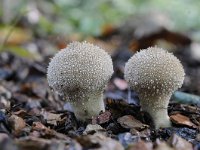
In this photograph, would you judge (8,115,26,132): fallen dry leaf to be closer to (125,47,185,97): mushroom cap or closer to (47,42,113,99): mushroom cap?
(47,42,113,99): mushroom cap

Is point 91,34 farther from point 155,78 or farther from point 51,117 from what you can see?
point 155,78

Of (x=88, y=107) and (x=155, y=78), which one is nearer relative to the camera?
(x=155, y=78)

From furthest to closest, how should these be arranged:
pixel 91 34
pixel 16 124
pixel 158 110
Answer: pixel 91 34 → pixel 158 110 → pixel 16 124

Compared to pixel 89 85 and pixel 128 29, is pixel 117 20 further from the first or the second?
pixel 89 85

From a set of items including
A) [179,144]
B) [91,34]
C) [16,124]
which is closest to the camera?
[179,144]

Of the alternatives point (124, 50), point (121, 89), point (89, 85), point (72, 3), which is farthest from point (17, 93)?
point (72, 3)

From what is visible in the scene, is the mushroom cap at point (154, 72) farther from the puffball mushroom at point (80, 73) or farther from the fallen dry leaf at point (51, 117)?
the fallen dry leaf at point (51, 117)

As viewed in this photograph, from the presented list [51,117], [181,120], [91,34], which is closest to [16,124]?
[51,117]

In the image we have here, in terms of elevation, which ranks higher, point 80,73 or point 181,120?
point 80,73

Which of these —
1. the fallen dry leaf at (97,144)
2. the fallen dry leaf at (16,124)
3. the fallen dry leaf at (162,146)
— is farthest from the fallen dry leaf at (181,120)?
the fallen dry leaf at (16,124)
